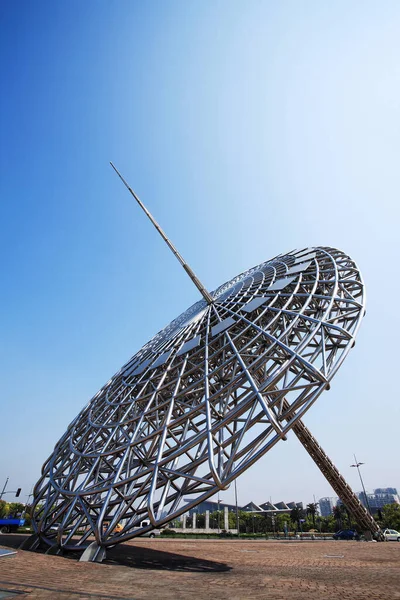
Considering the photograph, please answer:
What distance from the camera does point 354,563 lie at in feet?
44.4

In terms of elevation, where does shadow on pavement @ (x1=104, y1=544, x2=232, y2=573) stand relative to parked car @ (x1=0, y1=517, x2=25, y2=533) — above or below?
above

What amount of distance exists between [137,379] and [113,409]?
8.26 feet

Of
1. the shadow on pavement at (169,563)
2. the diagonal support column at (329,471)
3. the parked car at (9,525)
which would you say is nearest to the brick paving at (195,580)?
the shadow on pavement at (169,563)

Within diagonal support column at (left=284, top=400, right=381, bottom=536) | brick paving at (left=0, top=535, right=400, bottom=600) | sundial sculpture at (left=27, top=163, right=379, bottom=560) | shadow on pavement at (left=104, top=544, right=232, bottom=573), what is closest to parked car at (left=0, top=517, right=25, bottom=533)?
sundial sculpture at (left=27, top=163, right=379, bottom=560)

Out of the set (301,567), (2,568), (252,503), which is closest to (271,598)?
(301,567)

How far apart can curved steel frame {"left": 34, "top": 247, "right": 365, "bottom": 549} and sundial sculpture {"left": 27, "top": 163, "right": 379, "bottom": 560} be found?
0.22ft

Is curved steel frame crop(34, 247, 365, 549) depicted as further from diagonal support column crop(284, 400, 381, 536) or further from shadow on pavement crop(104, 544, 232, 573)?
diagonal support column crop(284, 400, 381, 536)

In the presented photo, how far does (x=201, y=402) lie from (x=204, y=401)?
1.47ft

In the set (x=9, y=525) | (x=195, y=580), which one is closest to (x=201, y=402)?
(x=195, y=580)

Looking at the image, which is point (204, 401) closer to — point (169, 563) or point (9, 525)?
point (169, 563)

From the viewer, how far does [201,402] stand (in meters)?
14.8

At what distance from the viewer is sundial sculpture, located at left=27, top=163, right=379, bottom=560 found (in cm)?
1322

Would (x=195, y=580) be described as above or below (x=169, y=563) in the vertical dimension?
above

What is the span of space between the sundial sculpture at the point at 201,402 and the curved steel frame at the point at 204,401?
0.22 ft
